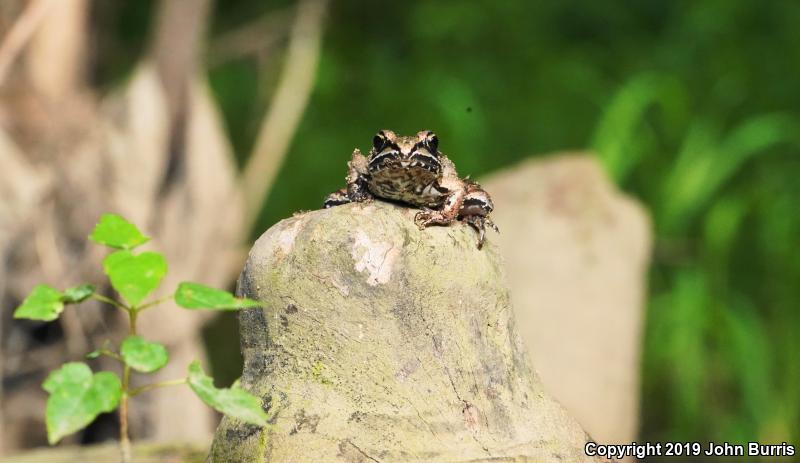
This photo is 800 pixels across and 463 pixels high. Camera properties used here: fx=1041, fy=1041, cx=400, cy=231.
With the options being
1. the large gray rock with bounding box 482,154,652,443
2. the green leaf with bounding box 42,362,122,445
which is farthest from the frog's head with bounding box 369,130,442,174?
the large gray rock with bounding box 482,154,652,443

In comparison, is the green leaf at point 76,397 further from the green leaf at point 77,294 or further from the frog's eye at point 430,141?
the frog's eye at point 430,141

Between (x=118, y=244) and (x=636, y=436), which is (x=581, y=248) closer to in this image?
(x=636, y=436)

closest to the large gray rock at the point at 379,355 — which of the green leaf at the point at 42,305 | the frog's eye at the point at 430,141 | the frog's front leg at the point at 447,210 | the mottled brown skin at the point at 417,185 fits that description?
the frog's front leg at the point at 447,210

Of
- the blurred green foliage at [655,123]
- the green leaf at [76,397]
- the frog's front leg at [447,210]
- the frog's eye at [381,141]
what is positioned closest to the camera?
the green leaf at [76,397]

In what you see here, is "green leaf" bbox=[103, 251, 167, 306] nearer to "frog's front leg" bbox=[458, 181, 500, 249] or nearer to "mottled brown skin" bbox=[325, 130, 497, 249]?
"mottled brown skin" bbox=[325, 130, 497, 249]

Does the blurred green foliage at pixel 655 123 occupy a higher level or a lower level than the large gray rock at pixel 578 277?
higher
